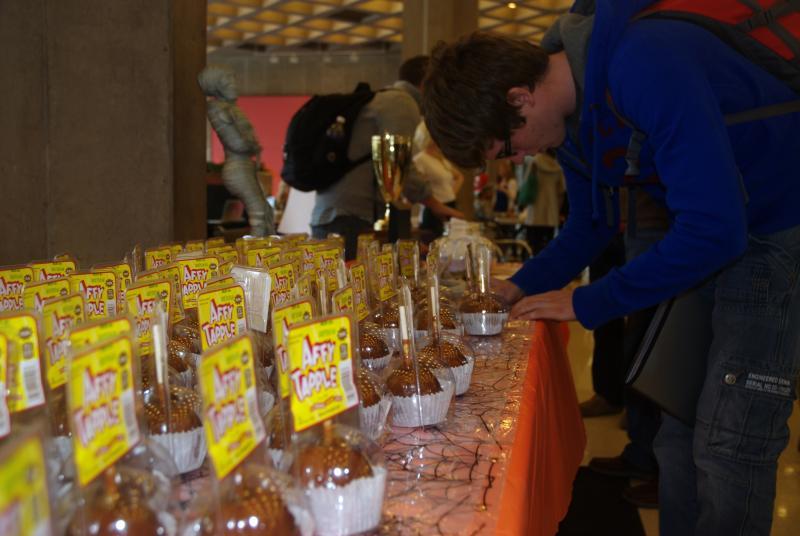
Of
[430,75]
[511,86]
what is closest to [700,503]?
[511,86]

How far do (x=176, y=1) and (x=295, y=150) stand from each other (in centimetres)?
91

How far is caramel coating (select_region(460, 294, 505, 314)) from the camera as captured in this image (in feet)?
6.05

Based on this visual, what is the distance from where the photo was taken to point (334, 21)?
1511 centimetres

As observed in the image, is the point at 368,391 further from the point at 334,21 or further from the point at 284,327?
the point at 334,21

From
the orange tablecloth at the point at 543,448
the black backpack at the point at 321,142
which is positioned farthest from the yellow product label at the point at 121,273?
the black backpack at the point at 321,142

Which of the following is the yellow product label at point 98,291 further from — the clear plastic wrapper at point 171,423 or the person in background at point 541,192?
the person in background at point 541,192

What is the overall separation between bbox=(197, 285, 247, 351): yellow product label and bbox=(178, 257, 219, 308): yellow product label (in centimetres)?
32

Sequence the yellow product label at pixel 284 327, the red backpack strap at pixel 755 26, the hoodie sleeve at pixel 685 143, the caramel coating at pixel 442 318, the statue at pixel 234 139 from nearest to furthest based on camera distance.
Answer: the yellow product label at pixel 284 327 < the hoodie sleeve at pixel 685 143 < the red backpack strap at pixel 755 26 < the caramel coating at pixel 442 318 < the statue at pixel 234 139

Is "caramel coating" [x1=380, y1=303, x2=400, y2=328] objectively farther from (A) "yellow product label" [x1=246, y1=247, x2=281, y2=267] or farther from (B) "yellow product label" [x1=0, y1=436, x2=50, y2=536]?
(B) "yellow product label" [x1=0, y1=436, x2=50, y2=536]

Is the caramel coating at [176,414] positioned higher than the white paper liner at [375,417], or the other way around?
the caramel coating at [176,414]

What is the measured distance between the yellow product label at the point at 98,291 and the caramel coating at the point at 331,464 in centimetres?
→ 51

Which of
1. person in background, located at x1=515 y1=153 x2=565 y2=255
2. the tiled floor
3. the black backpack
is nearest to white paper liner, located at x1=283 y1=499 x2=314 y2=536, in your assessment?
the tiled floor

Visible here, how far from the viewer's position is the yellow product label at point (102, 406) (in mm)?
668

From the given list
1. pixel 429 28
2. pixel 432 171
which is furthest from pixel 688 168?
pixel 429 28
